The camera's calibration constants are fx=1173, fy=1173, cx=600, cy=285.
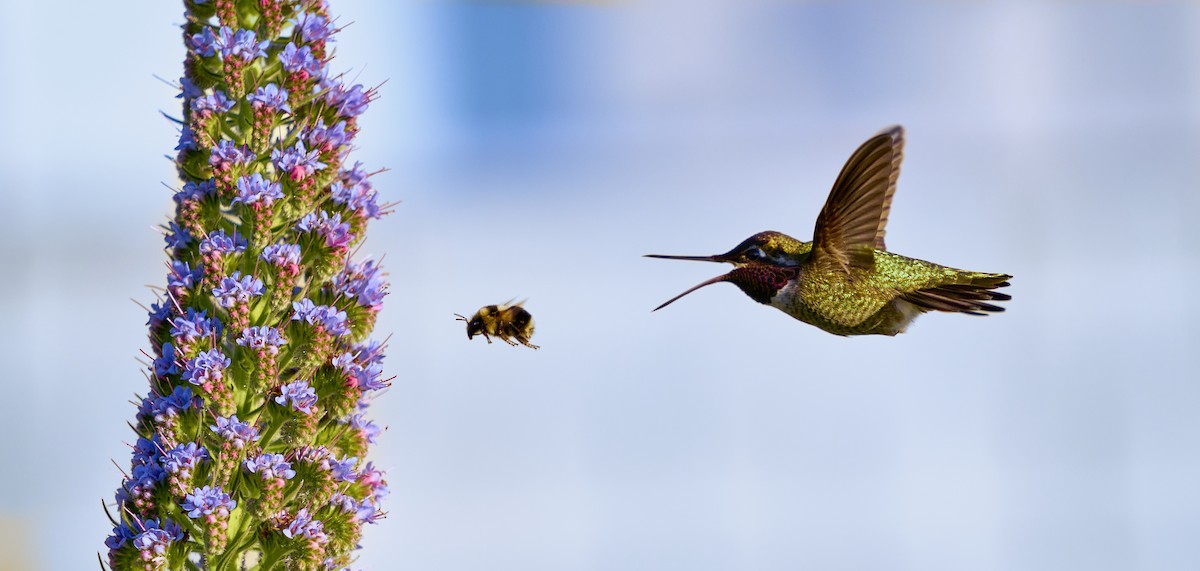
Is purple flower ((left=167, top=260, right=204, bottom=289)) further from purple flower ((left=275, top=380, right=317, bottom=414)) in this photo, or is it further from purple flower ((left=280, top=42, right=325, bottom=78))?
purple flower ((left=280, top=42, right=325, bottom=78))

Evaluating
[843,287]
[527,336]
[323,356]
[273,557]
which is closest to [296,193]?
[323,356]

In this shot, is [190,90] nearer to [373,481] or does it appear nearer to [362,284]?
[362,284]

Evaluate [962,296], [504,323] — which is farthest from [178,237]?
[962,296]

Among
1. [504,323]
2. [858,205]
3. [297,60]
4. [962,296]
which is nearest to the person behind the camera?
[297,60]

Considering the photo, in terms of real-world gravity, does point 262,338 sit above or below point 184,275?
below

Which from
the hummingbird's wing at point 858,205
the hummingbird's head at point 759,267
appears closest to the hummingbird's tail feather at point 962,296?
the hummingbird's wing at point 858,205

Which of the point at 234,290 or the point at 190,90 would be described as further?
the point at 190,90

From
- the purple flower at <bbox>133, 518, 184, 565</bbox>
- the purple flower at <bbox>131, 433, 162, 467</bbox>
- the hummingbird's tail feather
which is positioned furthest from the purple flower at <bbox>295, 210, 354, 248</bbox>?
the hummingbird's tail feather

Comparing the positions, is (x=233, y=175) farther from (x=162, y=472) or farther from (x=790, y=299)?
(x=790, y=299)
